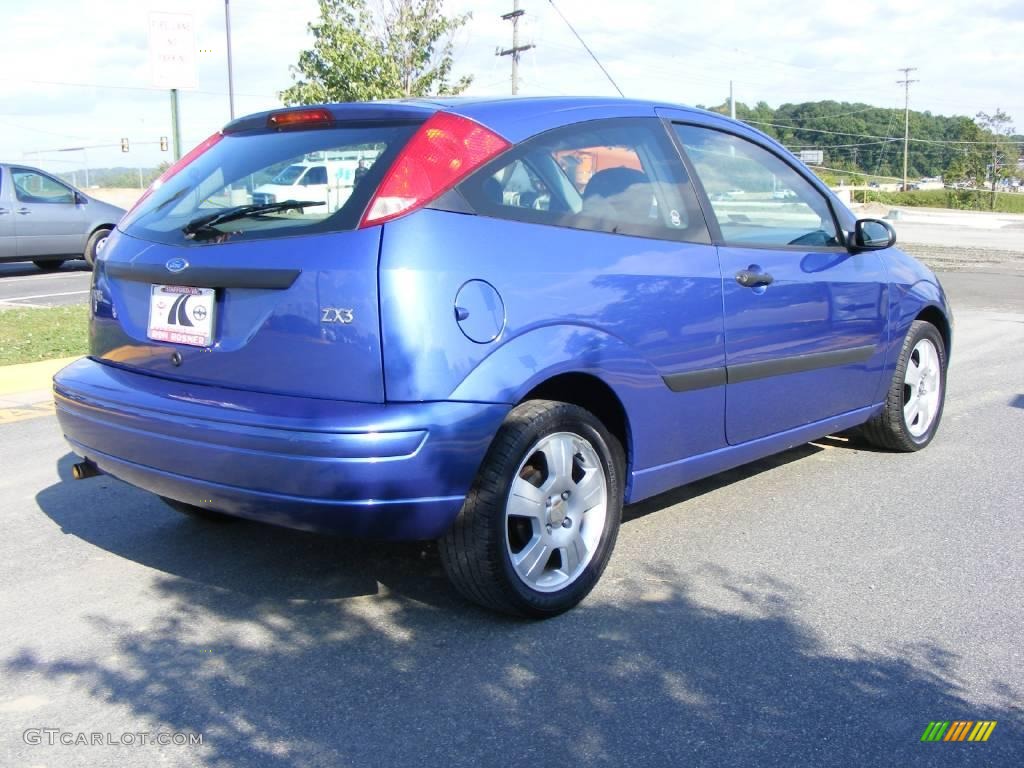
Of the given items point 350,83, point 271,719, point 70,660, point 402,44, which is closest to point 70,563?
point 70,660

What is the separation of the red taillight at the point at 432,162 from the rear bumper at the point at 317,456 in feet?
1.98

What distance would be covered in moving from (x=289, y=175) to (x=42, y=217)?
45.9 ft

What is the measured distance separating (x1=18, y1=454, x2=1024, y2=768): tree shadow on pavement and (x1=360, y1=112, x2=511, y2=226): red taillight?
1.34 meters

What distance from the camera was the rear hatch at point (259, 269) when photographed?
9.97 feet

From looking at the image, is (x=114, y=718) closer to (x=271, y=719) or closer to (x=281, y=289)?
(x=271, y=719)

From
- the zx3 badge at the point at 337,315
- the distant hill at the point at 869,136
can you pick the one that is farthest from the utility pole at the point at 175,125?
the distant hill at the point at 869,136

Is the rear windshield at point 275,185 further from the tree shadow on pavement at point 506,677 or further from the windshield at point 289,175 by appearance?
the tree shadow on pavement at point 506,677

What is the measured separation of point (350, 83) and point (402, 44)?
5.27ft

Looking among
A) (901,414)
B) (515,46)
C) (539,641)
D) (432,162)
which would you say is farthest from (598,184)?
(515,46)

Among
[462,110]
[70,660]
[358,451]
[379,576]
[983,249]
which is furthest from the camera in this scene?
[983,249]

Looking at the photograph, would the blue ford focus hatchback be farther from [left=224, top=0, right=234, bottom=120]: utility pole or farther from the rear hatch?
[left=224, top=0, right=234, bottom=120]: utility pole

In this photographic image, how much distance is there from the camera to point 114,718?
2801 millimetres

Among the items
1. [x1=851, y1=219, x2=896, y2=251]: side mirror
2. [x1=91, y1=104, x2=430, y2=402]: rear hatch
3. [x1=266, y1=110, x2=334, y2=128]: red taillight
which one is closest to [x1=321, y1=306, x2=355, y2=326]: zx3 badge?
[x1=91, y1=104, x2=430, y2=402]: rear hatch

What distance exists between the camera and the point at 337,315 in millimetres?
3025
